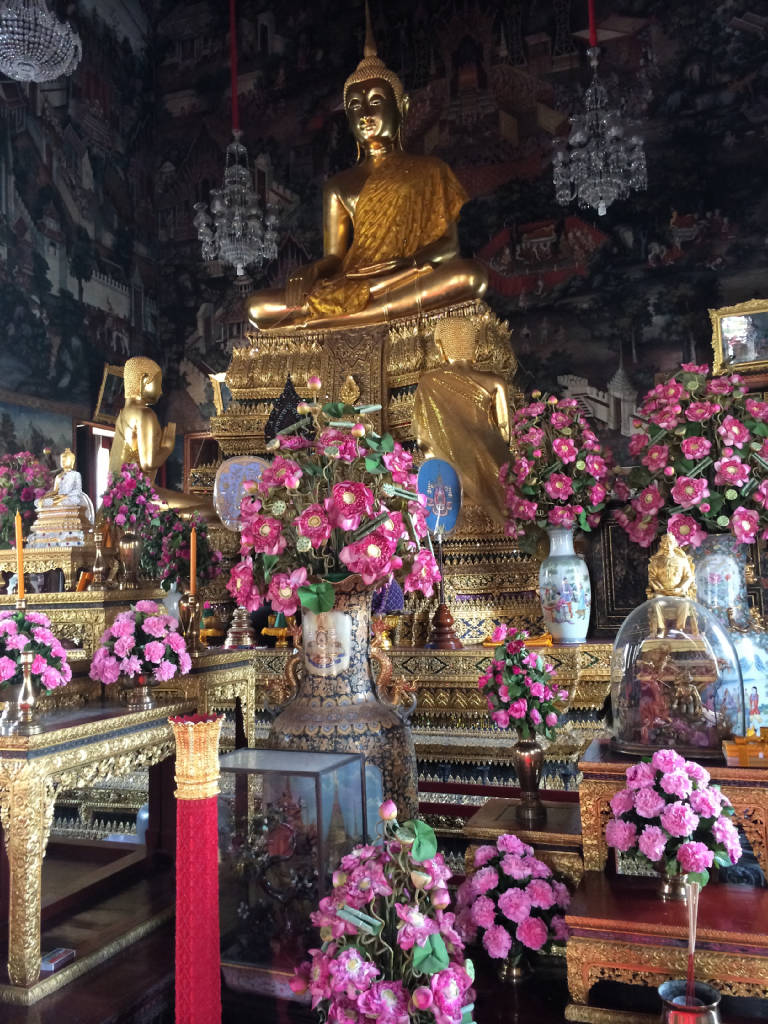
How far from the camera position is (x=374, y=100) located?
6.02m

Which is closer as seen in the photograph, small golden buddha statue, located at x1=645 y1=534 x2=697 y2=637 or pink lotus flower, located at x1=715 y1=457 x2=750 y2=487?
small golden buddha statue, located at x1=645 y1=534 x2=697 y2=637

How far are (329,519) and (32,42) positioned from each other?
5.68m

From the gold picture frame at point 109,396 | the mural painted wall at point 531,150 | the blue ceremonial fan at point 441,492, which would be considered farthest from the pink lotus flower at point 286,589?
the gold picture frame at point 109,396

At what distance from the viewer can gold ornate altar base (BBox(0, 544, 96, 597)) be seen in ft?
8.66

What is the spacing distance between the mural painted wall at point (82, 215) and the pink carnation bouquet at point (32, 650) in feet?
19.3

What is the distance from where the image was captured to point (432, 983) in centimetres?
121

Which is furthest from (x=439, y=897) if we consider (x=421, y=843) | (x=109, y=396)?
(x=109, y=396)

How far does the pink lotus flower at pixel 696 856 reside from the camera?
1.51 meters

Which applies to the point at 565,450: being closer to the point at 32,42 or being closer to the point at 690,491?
the point at 690,491

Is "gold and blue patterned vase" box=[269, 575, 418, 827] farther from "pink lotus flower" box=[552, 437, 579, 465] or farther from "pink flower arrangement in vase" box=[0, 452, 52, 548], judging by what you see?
"pink flower arrangement in vase" box=[0, 452, 52, 548]

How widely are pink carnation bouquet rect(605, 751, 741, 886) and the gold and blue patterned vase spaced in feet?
1.57

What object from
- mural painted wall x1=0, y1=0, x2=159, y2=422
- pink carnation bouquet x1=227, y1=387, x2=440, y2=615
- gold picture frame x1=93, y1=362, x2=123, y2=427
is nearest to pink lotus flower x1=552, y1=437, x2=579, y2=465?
pink carnation bouquet x1=227, y1=387, x2=440, y2=615

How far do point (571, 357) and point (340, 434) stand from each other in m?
6.35

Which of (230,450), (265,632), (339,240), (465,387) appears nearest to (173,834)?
(265,632)
